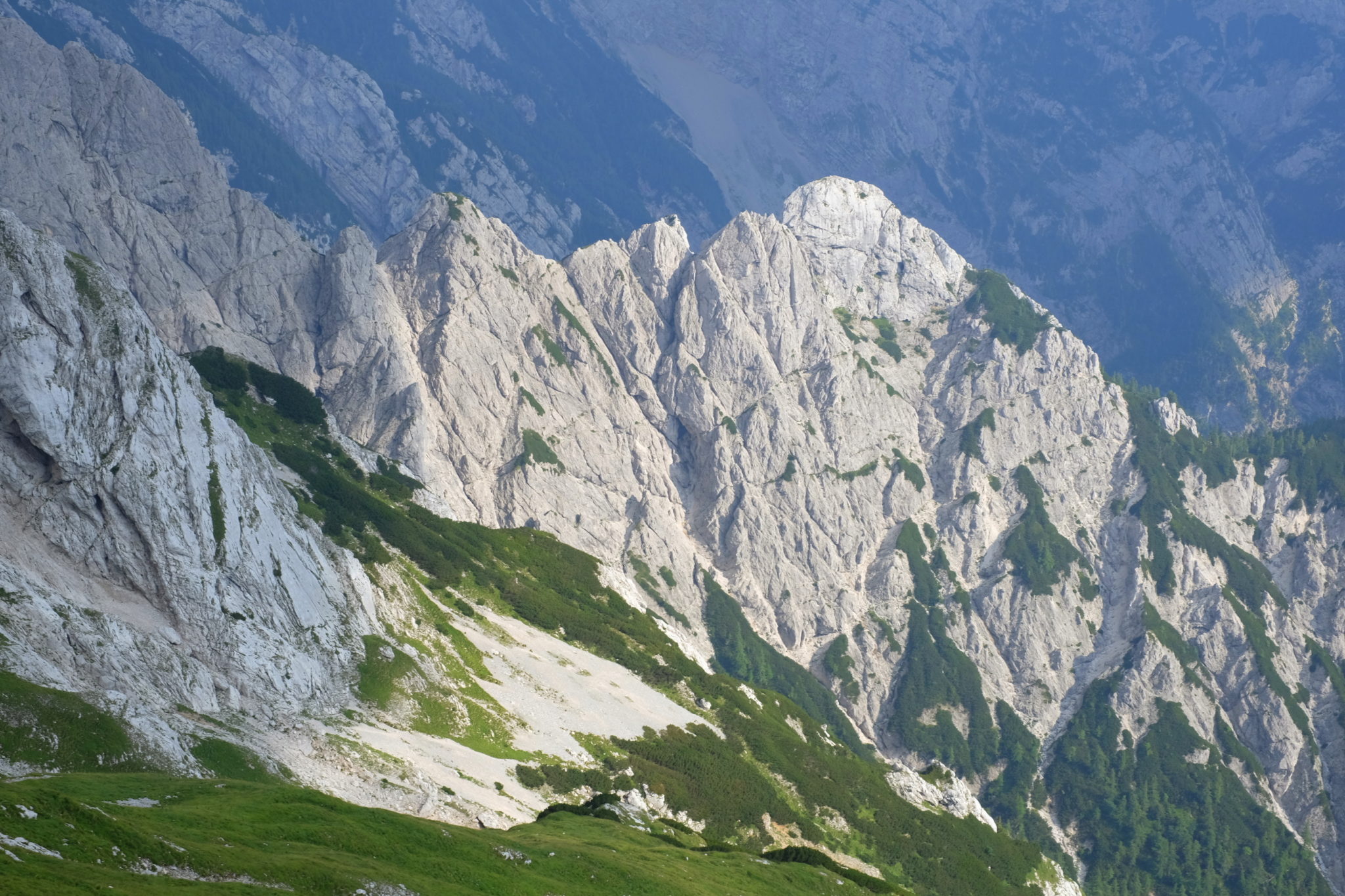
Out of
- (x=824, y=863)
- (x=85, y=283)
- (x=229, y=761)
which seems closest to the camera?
(x=229, y=761)

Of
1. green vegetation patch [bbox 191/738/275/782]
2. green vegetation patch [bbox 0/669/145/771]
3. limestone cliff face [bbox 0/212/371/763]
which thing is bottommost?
green vegetation patch [bbox 0/669/145/771]

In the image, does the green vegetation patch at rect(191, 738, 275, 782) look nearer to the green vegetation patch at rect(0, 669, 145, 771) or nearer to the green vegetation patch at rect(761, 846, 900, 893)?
the green vegetation patch at rect(0, 669, 145, 771)

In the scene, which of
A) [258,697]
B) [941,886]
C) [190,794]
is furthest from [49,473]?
[941,886]

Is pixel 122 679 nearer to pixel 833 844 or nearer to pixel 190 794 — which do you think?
pixel 190 794

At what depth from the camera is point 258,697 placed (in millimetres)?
124250

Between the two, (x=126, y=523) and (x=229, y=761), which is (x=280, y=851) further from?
(x=126, y=523)

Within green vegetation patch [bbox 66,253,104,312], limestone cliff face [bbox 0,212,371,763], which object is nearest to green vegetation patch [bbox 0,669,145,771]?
limestone cliff face [bbox 0,212,371,763]

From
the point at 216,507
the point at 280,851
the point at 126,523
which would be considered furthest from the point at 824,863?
the point at 126,523

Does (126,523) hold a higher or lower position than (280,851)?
higher

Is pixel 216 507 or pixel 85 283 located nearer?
pixel 85 283

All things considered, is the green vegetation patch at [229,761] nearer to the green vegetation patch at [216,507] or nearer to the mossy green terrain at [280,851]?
the mossy green terrain at [280,851]

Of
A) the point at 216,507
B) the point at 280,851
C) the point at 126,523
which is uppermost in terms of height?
the point at 216,507

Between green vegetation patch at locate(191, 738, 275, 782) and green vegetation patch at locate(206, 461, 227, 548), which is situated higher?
green vegetation patch at locate(206, 461, 227, 548)

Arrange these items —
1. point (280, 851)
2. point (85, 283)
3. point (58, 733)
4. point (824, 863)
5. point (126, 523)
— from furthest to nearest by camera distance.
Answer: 1. point (824, 863)
2. point (85, 283)
3. point (126, 523)
4. point (58, 733)
5. point (280, 851)
